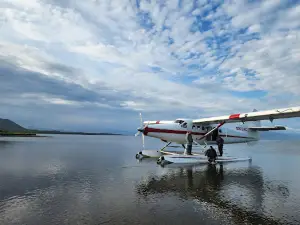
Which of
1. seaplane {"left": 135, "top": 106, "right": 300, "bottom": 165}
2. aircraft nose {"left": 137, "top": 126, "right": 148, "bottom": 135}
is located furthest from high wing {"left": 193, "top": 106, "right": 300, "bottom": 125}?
aircraft nose {"left": 137, "top": 126, "right": 148, "bottom": 135}

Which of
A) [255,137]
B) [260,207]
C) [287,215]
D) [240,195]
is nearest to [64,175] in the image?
[240,195]

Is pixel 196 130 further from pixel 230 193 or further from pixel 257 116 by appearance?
pixel 230 193

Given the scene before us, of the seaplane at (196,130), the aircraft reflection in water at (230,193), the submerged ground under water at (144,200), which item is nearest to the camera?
the submerged ground under water at (144,200)

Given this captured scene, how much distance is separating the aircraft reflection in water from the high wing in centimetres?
498

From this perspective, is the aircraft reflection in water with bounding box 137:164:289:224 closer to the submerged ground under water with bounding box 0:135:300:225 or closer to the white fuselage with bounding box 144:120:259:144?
the submerged ground under water with bounding box 0:135:300:225

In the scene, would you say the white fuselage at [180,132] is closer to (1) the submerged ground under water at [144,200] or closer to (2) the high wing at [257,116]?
(2) the high wing at [257,116]

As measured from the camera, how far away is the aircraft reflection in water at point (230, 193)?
5969 millimetres

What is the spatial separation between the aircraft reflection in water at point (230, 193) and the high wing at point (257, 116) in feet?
16.3

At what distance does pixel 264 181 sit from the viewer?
1030cm

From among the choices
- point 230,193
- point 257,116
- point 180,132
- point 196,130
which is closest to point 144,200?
point 230,193

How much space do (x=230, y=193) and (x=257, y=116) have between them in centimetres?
912

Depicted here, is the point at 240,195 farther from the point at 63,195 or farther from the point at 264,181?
the point at 63,195

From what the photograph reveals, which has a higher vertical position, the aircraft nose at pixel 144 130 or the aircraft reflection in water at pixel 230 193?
the aircraft nose at pixel 144 130

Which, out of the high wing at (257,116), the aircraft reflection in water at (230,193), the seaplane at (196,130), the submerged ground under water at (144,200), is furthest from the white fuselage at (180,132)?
the submerged ground under water at (144,200)
